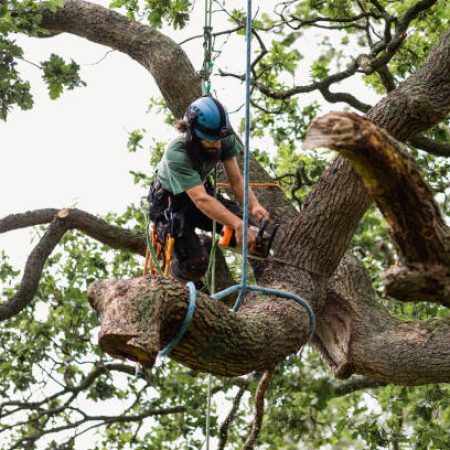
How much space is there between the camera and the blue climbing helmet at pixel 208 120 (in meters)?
4.58

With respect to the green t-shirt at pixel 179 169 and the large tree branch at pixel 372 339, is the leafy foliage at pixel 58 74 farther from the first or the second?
the large tree branch at pixel 372 339

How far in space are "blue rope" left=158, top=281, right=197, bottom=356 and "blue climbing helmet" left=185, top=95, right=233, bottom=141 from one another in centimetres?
145

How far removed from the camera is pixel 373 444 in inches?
250

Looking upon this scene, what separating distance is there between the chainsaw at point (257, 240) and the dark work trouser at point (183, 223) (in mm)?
181

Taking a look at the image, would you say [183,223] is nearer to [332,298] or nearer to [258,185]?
[258,185]

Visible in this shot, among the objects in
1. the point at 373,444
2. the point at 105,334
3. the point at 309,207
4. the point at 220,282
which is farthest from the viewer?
the point at 373,444

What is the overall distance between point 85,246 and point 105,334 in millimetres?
4893

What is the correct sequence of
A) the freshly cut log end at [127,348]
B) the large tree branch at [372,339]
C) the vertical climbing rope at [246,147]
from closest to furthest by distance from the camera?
the freshly cut log end at [127,348]
the vertical climbing rope at [246,147]
the large tree branch at [372,339]

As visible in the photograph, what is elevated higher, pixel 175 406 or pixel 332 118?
pixel 175 406

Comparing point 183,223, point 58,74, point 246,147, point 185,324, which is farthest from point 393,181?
point 58,74

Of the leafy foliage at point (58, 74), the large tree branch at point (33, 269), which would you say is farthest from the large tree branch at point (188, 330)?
the leafy foliage at point (58, 74)

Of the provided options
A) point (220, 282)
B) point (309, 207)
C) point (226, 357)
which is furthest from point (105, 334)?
point (220, 282)

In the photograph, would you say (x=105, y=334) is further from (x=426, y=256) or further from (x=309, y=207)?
(x=309, y=207)

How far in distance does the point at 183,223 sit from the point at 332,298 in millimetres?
938
